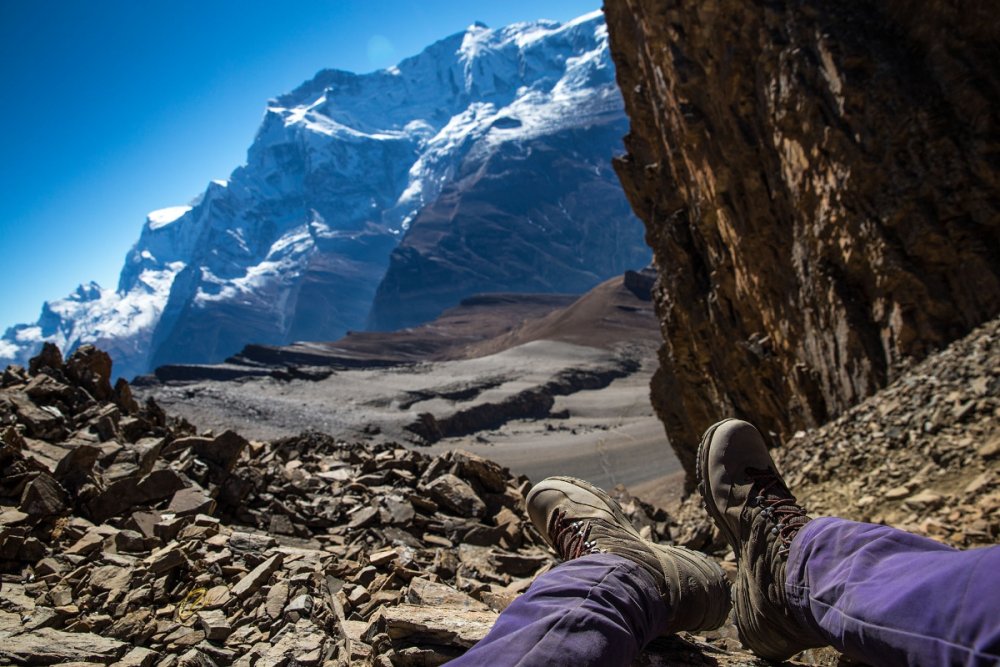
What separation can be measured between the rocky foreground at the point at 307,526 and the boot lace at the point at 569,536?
517 mm

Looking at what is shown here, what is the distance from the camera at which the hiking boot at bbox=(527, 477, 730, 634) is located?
7.77 feet

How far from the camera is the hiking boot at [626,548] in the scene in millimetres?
2367

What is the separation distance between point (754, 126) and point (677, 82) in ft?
8.35

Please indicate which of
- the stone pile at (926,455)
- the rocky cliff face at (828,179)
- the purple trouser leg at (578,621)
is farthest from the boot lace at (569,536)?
the rocky cliff face at (828,179)

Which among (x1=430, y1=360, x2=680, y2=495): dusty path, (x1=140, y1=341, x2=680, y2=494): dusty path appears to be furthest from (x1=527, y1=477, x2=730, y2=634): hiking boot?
(x1=140, y1=341, x2=680, y2=494): dusty path

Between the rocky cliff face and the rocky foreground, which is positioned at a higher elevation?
the rocky cliff face

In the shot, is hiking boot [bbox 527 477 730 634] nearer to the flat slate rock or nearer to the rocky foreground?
the rocky foreground

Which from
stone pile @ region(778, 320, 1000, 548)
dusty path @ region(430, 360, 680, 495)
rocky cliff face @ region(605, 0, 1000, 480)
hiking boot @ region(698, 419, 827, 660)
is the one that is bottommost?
dusty path @ region(430, 360, 680, 495)

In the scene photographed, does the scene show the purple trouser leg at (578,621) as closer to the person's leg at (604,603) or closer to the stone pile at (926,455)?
the person's leg at (604,603)

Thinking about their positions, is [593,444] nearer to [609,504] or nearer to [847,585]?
[609,504]

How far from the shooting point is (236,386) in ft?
164

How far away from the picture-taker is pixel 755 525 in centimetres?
280

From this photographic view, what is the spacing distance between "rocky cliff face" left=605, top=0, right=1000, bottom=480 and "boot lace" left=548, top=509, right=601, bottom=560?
751cm

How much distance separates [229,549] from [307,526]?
135 centimetres
